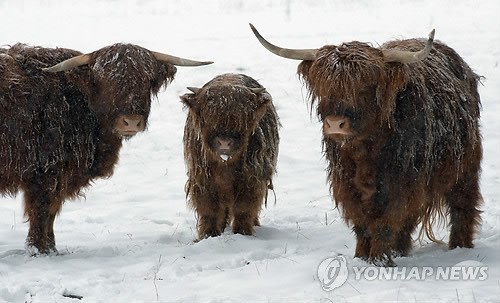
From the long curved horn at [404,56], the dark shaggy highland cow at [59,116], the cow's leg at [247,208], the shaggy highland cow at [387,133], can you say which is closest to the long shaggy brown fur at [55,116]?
the dark shaggy highland cow at [59,116]

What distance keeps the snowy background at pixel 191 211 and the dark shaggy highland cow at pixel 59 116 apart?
0.49 meters

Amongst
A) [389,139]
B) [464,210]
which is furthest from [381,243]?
[464,210]

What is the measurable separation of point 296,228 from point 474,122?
186 centimetres

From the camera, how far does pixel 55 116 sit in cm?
544

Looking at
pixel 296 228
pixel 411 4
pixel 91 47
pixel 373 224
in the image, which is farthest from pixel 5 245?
pixel 411 4

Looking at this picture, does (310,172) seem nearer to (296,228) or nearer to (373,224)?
(296,228)

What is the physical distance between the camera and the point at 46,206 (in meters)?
5.56

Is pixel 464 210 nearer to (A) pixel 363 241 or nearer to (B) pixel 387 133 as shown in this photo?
(A) pixel 363 241

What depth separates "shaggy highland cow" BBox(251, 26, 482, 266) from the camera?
14.6 ft

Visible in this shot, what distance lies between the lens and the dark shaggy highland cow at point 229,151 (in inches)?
222

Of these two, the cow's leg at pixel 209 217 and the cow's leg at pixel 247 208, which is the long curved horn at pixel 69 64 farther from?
the cow's leg at pixel 247 208

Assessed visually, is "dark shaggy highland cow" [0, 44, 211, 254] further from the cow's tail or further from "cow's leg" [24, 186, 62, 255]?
the cow's tail

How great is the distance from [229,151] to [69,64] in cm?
131

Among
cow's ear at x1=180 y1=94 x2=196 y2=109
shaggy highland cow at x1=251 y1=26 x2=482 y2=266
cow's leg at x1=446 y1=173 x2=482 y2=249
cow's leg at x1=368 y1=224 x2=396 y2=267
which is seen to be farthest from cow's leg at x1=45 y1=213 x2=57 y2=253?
cow's leg at x1=446 y1=173 x2=482 y2=249
